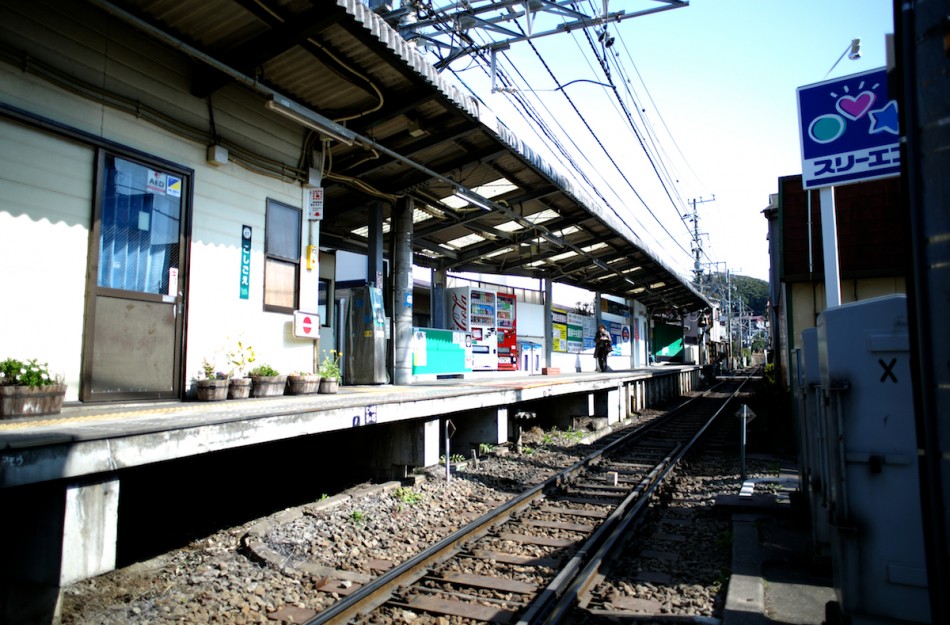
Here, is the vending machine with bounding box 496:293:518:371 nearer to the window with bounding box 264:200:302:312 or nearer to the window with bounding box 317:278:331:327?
the window with bounding box 317:278:331:327

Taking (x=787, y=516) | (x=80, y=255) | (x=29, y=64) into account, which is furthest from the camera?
(x=787, y=516)

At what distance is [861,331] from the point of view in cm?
322

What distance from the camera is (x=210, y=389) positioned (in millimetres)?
6820

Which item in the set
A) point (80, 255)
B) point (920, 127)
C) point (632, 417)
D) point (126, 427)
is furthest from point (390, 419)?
point (632, 417)

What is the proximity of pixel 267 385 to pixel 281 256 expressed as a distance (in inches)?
74.5

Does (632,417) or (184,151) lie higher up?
(184,151)

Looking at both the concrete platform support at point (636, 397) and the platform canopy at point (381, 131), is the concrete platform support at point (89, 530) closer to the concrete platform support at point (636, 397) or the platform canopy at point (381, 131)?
the platform canopy at point (381, 131)

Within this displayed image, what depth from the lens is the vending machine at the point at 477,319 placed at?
17.0 meters

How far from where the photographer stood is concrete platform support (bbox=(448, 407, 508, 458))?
380 inches

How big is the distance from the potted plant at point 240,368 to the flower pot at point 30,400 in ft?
7.15

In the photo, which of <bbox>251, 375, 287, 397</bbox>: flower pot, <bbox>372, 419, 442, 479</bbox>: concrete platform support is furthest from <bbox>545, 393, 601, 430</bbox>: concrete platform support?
<bbox>251, 375, 287, 397</bbox>: flower pot

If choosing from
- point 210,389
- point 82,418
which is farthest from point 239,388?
point 82,418

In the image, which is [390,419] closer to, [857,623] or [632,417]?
[857,623]

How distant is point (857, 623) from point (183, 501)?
6.46 m
